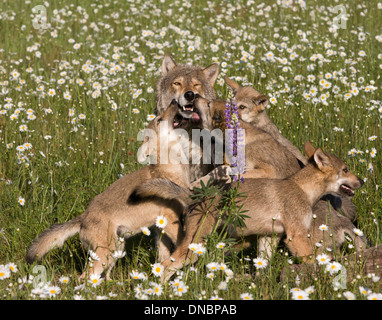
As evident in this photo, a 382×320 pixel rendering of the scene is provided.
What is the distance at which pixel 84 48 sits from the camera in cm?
956

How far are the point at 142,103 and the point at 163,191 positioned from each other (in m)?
3.55

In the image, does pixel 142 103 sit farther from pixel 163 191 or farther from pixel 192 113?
pixel 163 191

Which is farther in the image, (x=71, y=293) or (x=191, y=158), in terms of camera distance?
(x=191, y=158)

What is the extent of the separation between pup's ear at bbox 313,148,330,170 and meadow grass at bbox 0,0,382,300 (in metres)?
0.66

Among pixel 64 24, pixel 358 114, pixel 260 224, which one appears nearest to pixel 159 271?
pixel 260 224

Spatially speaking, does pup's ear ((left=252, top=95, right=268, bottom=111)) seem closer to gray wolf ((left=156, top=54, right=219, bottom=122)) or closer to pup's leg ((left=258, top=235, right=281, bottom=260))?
gray wolf ((left=156, top=54, right=219, bottom=122))

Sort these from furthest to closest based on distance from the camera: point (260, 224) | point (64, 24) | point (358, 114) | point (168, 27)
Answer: point (64, 24)
point (168, 27)
point (358, 114)
point (260, 224)

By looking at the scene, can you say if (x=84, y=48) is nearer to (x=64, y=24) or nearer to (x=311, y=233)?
(x=64, y=24)

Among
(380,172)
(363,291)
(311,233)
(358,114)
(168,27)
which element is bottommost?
(363,291)

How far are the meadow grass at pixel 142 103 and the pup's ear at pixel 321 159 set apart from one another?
2.17 ft

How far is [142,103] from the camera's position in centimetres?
784

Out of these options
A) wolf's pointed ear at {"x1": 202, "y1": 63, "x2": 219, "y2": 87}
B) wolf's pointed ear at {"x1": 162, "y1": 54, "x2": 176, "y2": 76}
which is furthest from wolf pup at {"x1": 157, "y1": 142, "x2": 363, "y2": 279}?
wolf's pointed ear at {"x1": 162, "y1": 54, "x2": 176, "y2": 76}

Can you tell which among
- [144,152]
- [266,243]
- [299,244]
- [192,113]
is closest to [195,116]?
[192,113]

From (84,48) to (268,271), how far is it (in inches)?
252
